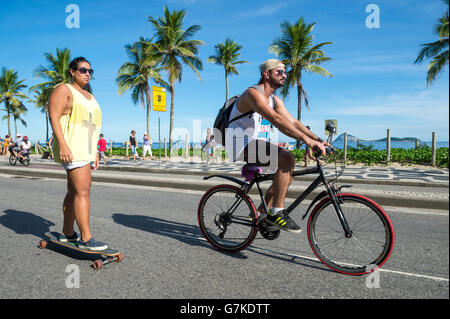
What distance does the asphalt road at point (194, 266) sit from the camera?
239 cm

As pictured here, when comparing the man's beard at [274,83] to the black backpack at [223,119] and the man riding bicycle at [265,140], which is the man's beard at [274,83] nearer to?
the man riding bicycle at [265,140]

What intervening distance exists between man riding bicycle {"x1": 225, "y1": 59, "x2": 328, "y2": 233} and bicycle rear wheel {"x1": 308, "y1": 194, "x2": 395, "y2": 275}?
255mm

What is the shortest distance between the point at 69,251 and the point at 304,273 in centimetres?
251

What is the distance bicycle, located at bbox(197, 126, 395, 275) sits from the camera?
2.66 metres

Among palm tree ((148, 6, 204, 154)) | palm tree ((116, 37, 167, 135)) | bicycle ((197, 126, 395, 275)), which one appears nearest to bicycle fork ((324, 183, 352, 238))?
bicycle ((197, 126, 395, 275))

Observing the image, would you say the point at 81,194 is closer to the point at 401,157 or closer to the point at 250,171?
the point at 250,171

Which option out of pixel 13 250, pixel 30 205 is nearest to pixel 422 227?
pixel 13 250

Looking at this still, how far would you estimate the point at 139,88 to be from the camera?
1551 inches

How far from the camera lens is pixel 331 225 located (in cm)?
294

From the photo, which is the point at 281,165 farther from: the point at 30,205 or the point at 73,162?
the point at 30,205

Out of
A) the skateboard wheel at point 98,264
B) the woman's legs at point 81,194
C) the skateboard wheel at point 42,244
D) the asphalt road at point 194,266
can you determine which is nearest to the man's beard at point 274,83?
the asphalt road at point 194,266

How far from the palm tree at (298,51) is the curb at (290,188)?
19.5 metres

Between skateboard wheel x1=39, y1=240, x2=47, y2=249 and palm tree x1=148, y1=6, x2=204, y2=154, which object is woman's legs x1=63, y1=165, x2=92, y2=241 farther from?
palm tree x1=148, y1=6, x2=204, y2=154

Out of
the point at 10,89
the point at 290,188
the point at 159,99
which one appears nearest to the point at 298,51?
the point at 159,99
